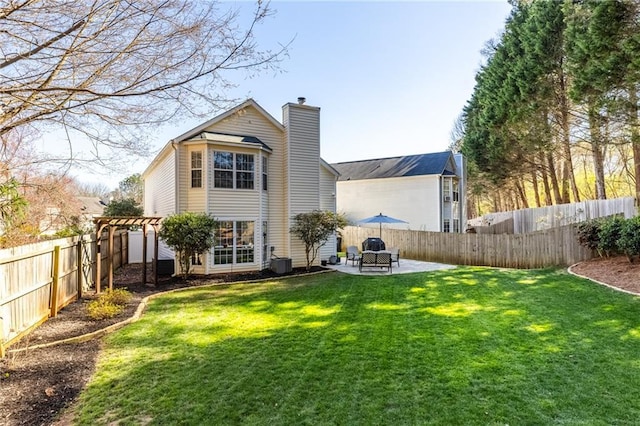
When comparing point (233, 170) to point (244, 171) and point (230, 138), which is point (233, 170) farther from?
point (230, 138)

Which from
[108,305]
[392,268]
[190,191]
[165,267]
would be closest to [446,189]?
[392,268]

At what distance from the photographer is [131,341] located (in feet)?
18.8

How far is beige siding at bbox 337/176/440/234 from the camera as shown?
2256 cm

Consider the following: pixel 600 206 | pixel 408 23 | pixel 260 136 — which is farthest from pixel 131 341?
pixel 600 206

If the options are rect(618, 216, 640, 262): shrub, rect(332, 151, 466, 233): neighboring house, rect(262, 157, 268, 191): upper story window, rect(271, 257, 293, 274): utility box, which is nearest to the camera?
rect(618, 216, 640, 262): shrub

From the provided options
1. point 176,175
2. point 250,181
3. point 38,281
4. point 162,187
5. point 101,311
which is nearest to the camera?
point 38,281

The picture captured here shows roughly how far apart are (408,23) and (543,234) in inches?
353

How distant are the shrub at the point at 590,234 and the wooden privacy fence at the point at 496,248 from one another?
472 mm

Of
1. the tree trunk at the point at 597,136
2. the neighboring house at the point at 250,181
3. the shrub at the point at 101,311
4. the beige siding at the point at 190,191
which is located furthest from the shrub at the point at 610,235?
the beige siding at the point at 190,191

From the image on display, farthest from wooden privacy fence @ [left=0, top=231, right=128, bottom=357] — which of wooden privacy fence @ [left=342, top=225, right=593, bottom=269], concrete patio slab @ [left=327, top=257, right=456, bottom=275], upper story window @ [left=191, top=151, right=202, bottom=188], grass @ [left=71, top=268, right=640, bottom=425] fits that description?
wooden privacy fence @ [left=342, top=225, right=593, bottom=269]

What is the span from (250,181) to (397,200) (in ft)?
42.6

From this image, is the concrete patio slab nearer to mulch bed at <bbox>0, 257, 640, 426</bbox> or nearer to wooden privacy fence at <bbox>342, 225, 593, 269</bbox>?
wooden privacy fence at <bbox>342, 225, 593, 269</bbox>

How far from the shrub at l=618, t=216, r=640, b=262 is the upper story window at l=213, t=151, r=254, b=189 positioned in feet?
39.0

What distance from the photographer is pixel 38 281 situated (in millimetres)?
6348
